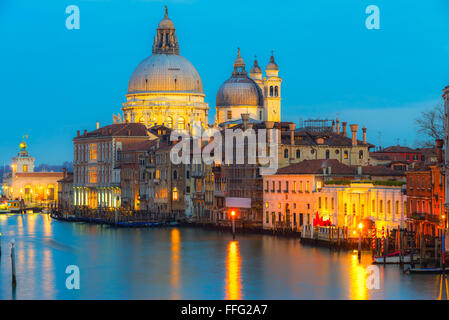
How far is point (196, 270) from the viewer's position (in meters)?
48.5

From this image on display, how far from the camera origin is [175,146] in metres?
81.5

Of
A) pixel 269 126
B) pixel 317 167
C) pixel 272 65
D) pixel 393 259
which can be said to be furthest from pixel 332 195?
pixel 272 65

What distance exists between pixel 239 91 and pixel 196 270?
50886mm

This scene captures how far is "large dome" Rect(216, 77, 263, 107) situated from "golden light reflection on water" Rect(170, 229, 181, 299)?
29.0m

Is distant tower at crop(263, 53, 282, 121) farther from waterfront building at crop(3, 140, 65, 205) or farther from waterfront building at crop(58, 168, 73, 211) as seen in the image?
waterfront building at crop(3, 140, 65, 205)

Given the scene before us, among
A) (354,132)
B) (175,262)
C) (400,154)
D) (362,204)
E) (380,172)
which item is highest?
(354,132)

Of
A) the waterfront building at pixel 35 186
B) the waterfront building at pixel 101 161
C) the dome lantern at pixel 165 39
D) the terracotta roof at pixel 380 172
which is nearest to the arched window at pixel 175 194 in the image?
the waterfront building at pixel 101 161

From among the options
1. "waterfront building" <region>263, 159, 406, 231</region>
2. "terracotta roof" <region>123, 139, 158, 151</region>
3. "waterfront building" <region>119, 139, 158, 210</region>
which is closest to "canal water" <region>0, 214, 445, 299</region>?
"waterfront building" <region>263, 159, 406, 231</region>

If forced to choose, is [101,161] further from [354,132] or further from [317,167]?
[317,167]

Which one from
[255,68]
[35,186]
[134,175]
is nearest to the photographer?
[134,175]

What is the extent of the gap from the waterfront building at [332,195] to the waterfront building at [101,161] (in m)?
28.4

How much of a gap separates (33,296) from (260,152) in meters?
29.8

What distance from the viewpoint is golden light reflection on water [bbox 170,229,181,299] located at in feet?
141
